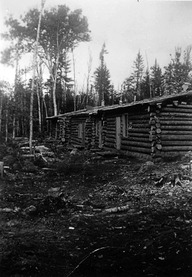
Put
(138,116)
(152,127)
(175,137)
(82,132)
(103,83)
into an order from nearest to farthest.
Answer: (152,127), (175,137), (138,116), (82,132), (103,83)

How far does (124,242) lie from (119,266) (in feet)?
2.50

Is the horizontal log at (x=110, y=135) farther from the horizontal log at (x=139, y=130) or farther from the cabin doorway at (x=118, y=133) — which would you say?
the horizontal log at (x=139, y=130)

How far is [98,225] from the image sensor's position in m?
4.96

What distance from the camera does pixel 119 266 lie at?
3.36m

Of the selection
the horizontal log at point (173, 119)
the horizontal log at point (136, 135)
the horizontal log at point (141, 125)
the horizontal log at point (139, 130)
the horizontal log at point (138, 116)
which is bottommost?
the horizontal log at point (136, 135)

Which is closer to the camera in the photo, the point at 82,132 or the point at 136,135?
the point at 136,135

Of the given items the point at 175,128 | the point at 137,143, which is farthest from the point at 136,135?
the point at 175,128

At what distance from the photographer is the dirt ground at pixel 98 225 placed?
133 inches

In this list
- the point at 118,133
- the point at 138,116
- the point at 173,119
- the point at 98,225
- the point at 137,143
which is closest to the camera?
the point at 98,225

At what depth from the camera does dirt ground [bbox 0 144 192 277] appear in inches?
133

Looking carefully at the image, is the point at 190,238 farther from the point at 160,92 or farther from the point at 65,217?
the point at 160,92

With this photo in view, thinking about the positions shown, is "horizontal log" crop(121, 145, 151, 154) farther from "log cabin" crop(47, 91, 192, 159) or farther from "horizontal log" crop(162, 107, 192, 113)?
"horizontal log" crop(162, 107, 192, 113)


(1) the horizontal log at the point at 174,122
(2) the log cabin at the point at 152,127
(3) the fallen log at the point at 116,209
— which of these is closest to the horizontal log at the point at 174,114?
(2) the log cabin at the point at 152,127

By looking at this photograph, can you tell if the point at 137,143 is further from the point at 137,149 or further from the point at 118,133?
the point at 118,133
